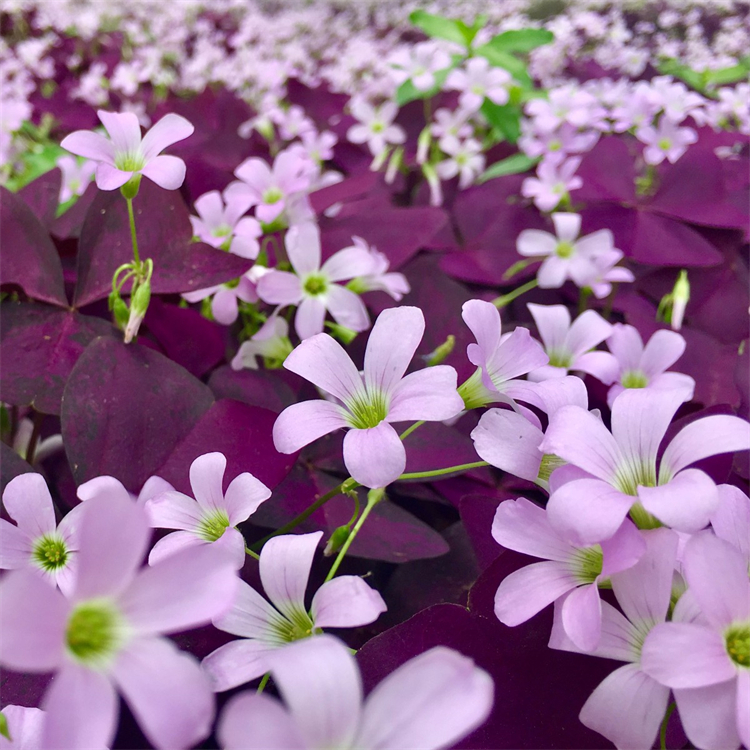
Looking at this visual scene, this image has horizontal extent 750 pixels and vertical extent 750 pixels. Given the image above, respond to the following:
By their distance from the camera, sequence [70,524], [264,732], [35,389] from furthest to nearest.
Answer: [35,389], [70,524], [264,732]

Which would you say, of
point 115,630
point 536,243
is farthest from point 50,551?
point 536,243

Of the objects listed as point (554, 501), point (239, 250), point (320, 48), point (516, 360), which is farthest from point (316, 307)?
point (320, 48)

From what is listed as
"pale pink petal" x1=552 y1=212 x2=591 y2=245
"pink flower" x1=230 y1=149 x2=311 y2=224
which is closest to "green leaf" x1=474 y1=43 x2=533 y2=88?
"pale pink petal" x1=552 y1=212 x2=591 y2=245

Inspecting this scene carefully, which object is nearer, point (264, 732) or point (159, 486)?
point (264, 732)

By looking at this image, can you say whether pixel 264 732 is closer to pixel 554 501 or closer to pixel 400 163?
pixel 554 501

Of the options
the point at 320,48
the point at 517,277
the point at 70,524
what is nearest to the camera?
the point at 70,524

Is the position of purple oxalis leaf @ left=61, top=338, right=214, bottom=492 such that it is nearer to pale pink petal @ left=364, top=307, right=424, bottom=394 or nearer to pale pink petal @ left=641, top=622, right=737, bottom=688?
pale pink petal @ left=364, top=307, right=424, bottom=394

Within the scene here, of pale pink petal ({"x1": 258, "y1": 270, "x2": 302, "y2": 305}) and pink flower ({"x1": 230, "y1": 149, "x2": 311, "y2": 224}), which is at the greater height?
pink flower ({"x1": 230, "y1": 149, "x2": 311, "y2": 224})

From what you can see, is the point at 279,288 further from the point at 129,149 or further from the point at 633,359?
the point at 633,359
